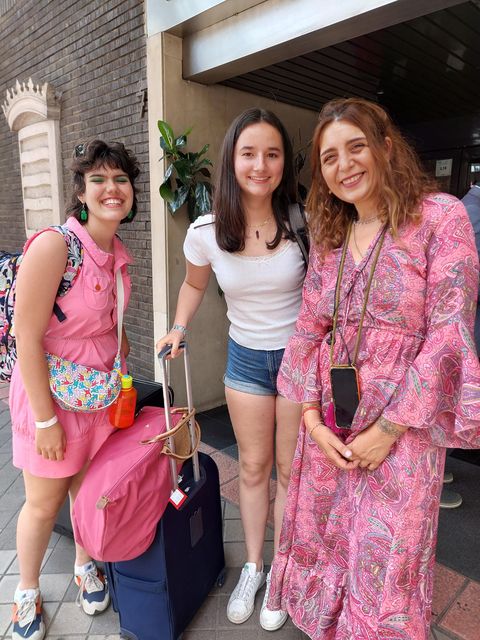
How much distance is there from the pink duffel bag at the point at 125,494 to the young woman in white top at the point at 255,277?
1.04ft

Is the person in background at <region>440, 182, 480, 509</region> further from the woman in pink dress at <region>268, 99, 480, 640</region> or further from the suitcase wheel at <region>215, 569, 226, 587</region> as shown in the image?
the suitcase wheel at <region>215, 569, 226, 587</region>

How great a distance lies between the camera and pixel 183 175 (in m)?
3.67

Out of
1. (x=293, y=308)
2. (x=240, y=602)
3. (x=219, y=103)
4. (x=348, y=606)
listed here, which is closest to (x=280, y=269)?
(x=293, y=308)

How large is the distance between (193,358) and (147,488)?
259 cm

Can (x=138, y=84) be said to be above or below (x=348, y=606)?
above

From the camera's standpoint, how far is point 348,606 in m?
1.52

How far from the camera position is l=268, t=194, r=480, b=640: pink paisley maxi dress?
126 centimetres

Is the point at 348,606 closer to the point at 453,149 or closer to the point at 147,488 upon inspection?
the point at 147,488

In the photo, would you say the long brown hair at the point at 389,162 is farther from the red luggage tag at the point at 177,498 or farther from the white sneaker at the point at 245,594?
the white sneaker at the point at 245,594

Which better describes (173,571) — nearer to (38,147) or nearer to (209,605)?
(209,605)

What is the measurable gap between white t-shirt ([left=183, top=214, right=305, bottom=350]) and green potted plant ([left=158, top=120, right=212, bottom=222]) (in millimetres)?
1824

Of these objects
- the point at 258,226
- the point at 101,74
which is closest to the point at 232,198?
the point at 258,226

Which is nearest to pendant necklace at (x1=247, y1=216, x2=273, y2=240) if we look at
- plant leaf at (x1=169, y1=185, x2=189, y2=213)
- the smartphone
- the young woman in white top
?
the young woman in white top

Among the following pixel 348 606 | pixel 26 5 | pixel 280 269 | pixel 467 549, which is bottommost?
pixel 467 549
